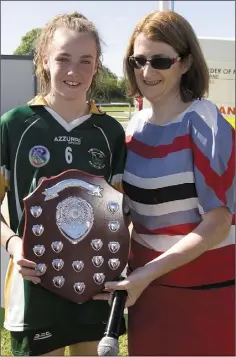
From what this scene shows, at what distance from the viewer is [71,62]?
5.91 ft

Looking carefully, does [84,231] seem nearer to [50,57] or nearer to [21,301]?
[21,301]

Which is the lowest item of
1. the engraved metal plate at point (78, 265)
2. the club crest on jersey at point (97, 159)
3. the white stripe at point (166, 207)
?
the engraved metal plate at point (78, 265)

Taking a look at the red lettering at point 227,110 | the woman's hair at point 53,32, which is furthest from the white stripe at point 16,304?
the red lettering at point 227,110

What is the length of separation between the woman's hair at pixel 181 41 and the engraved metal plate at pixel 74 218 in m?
0.55

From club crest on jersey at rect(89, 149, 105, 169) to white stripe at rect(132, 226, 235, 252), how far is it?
0.30 metres

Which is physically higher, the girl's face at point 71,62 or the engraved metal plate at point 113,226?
the girl's face at point 71,62

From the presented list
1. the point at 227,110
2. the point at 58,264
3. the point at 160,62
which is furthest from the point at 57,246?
the point at 227,110

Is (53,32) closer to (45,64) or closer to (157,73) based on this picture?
(45,64)

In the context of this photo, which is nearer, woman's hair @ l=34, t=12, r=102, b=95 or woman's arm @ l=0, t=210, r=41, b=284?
woman's arm @ l=0, t=210, r=41, b=284

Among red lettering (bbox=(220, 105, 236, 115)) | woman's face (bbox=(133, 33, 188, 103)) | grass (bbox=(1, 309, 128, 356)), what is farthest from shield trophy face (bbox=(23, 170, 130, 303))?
red lettering (bbox=(220, 105, 236, 115))

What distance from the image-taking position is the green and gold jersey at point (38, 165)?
5.82 feet

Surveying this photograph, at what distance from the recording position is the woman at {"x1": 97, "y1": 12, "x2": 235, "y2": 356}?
1797 mm

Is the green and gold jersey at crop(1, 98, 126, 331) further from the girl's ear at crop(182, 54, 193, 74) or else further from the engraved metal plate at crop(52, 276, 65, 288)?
the girl's ear at crop(182, 54, 193, 74)

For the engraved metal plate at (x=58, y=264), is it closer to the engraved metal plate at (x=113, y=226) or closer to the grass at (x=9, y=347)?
the engraved metal plate at (x=113, y=226)
